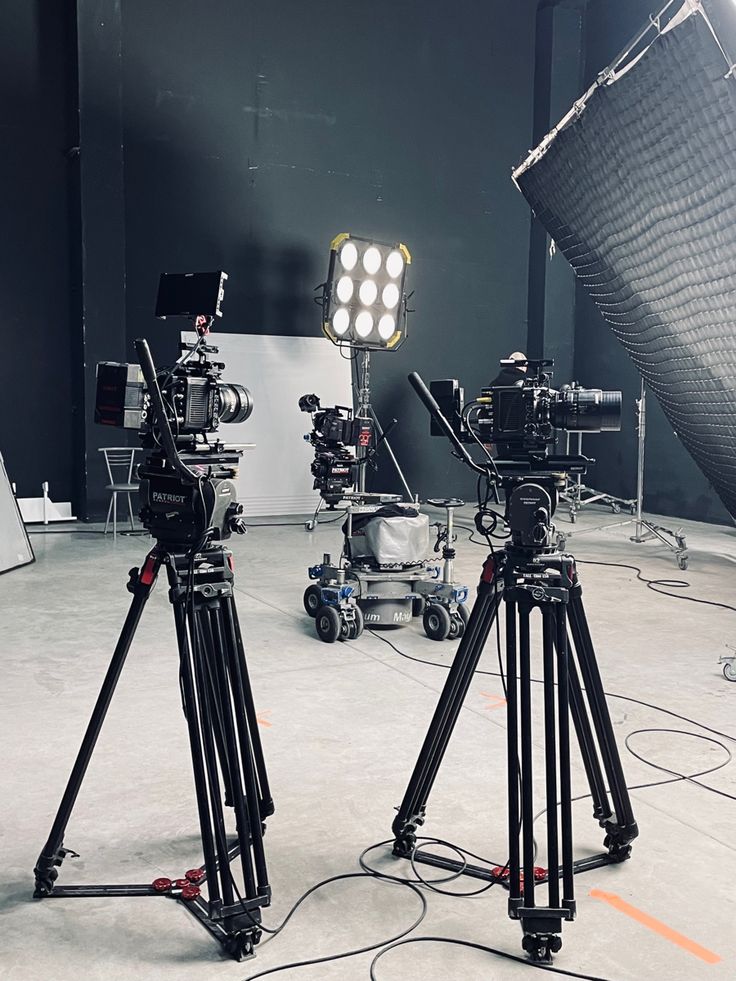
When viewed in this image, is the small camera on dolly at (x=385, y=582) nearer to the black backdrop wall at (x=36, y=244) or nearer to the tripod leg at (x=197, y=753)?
the tripod leg at (x=197, y=753)

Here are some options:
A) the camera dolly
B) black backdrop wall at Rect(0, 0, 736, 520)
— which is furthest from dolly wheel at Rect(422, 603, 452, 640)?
black backdrop wall at Rect(0, 0, 736, 520)

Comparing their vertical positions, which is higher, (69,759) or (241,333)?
(241,333)

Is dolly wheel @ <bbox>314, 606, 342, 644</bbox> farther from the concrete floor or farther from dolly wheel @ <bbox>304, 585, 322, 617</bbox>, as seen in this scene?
dolly wheel @ <bbox>304, 585, 322, 617</bbox>

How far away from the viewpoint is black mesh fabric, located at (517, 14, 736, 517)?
2240mm

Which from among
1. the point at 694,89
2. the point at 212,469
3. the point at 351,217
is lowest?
the point at 212,469

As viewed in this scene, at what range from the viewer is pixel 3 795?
89.6 inches

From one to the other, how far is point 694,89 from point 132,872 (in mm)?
2233

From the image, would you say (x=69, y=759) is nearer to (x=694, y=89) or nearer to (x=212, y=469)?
(x=212, y=469)

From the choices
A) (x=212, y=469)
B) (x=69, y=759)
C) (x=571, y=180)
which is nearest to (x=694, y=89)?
(x=571, y=180)

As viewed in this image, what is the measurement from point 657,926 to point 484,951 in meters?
0.35

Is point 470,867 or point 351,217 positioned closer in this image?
point 470,867

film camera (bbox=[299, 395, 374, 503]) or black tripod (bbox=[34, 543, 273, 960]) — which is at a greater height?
film camera (bbox=[299, 395, 374, 503])

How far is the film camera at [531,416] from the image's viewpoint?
6.32 ft

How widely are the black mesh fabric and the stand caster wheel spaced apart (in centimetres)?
155
